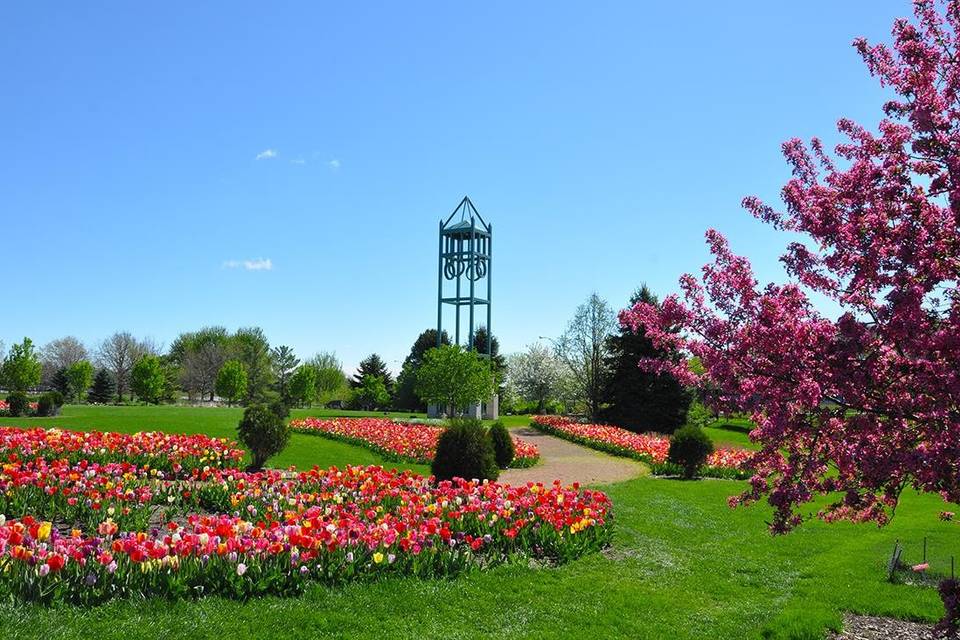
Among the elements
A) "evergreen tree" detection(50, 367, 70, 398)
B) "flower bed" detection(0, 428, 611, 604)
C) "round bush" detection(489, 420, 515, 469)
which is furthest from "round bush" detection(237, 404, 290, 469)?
"evergreen tree" detection(50, 367, 70, 398)

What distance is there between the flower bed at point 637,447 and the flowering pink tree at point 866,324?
8.79m

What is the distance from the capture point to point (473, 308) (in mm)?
37375

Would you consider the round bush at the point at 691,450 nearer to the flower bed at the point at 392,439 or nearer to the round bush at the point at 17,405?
the flower bed at the point at 392,439

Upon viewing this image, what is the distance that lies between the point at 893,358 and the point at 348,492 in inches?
311

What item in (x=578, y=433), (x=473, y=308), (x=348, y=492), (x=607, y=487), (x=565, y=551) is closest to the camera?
(x=565, y=551)

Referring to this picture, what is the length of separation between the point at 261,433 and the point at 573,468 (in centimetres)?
835

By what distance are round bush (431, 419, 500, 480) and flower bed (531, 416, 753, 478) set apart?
4.62 metres

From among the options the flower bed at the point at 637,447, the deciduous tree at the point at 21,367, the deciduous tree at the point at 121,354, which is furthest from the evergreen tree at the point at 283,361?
the flower bed at the point at 637,447

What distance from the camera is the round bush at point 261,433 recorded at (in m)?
15.3

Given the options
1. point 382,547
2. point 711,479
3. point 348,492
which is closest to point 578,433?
point 711,479

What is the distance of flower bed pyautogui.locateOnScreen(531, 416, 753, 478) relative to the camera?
18.8 meters

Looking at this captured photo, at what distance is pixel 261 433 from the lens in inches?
603

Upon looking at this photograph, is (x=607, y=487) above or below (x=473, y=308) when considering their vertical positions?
below

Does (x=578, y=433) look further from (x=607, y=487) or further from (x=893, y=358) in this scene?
(x=893, y=358)
